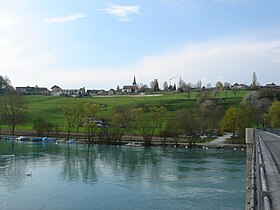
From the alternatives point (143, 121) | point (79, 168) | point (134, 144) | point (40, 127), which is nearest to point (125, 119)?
point (143, 121)

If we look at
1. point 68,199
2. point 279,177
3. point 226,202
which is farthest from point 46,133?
point 279,177

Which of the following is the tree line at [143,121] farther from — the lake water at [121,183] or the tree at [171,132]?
the lake water at [121,183]

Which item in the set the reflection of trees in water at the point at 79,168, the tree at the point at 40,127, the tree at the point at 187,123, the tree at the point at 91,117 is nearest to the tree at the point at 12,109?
the tree at the point at 40,127

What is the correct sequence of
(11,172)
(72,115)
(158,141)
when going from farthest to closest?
(72,115), (158,141), (11,172)

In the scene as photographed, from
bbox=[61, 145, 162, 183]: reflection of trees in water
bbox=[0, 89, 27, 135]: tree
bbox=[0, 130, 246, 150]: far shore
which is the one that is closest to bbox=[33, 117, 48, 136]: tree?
bbox=[0, 130, 246, 150]: far shore

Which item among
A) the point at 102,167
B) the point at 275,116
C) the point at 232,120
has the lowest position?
the point at 102,167

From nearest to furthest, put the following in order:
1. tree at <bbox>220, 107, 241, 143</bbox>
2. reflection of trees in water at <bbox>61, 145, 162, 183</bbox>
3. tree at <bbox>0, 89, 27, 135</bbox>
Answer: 1. reflection of trees in water at <bbox>61, 145, 162, 183</bbox>
2. tree at <bbox>220, 107, 241, 143</bbox>
3. tree at <bbox>0, 89, 27, 135</bbox>

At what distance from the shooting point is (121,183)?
3412cm

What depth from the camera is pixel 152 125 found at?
87.5 meters

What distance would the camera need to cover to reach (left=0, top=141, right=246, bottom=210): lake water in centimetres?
2658

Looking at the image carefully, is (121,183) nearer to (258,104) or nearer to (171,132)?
(171,132)

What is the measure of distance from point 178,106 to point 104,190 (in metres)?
93.8

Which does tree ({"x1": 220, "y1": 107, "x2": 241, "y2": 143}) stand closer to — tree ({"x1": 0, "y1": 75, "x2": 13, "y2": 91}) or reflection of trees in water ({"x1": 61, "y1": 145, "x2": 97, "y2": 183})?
reflection of trees in water ({"x1": 61, "y1": 145, "x2": 97, "y2": 183})

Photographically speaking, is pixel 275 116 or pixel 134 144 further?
pixel 275 116
